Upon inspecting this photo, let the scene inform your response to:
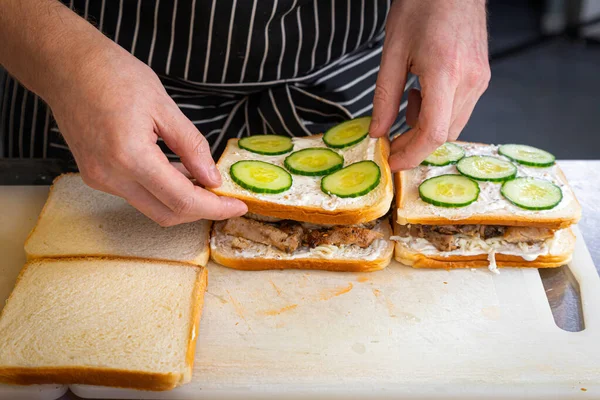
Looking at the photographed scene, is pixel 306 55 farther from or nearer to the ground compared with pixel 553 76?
farther from the ground

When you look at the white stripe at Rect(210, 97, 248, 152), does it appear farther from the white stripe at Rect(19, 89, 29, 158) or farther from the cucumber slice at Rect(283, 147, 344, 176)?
the white stripe at Rect(19, 89, 29, 158)

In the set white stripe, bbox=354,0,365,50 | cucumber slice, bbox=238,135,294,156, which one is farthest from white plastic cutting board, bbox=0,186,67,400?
white stripe, bbox=354,0,365,50

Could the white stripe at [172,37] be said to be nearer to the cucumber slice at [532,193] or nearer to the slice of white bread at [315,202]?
the slice of white bread at [315,202]

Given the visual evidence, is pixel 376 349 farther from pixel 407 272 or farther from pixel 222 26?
pixel 222 26

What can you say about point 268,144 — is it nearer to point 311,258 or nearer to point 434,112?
point 311,258

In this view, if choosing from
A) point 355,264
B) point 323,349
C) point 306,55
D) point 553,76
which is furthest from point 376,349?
point 553,76

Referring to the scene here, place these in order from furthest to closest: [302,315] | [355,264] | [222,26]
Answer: [222,26] < [355,264] < [302,315]

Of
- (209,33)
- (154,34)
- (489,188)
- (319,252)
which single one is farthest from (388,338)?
(154,34)
